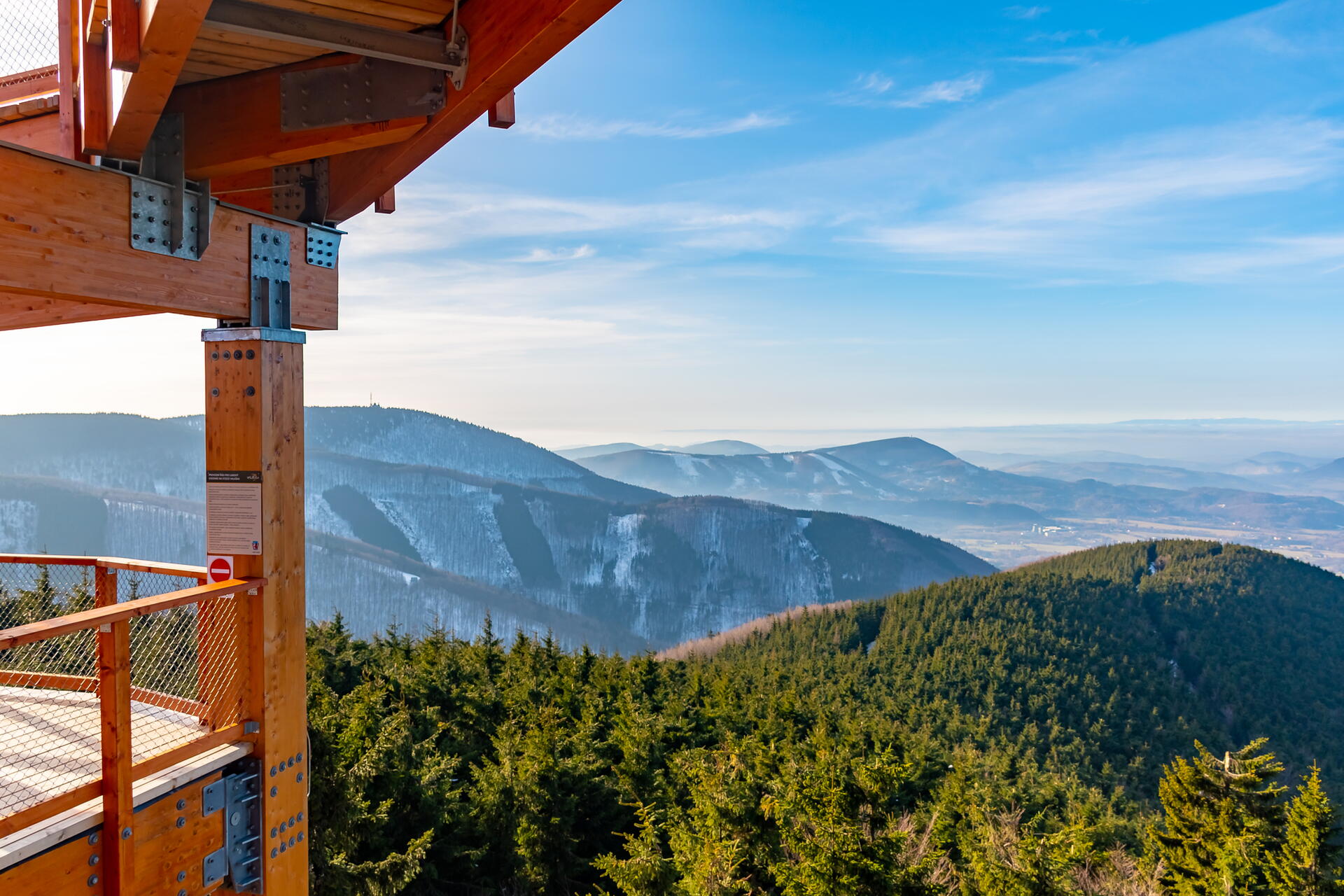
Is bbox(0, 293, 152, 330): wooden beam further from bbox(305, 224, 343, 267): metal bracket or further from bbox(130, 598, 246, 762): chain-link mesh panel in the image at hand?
bbox(130, 598, 246, 762): chain-link mesh panel

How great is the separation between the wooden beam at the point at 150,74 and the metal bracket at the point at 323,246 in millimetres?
1123

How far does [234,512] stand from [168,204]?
181 cm

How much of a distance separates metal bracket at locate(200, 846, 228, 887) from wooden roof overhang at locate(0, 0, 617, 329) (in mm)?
3098

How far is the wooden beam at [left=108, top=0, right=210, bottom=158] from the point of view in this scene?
120 inches

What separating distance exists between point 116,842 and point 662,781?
2226cm

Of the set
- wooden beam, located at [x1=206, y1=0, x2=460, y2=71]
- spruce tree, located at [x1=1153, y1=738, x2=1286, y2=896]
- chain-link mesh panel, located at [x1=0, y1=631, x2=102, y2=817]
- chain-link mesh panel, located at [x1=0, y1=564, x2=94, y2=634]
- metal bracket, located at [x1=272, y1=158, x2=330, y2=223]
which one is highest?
wooden beam, located at [x1=206, y1=0, x2=460, y2=71]

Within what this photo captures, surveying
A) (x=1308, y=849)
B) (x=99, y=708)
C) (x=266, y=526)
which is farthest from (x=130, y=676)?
(x=1308, y=849)

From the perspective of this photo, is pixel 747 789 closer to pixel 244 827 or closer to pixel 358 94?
pixel 244 827

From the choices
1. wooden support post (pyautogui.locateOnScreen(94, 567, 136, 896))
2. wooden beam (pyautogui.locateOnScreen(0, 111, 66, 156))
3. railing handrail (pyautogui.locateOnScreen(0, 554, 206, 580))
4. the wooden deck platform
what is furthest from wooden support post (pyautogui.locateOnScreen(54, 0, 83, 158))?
the wooden deck platform

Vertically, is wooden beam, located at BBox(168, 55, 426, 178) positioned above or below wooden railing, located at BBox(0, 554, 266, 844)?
above

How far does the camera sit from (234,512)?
4.64 m

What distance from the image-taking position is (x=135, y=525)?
15838 cm

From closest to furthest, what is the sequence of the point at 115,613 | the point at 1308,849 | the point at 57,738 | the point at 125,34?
1. the point at 125,34
2. the point at 115,613
3. the point at 57,738
4. the point at 1308,849

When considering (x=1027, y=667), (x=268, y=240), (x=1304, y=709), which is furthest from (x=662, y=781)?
(x=1304, y=709)
